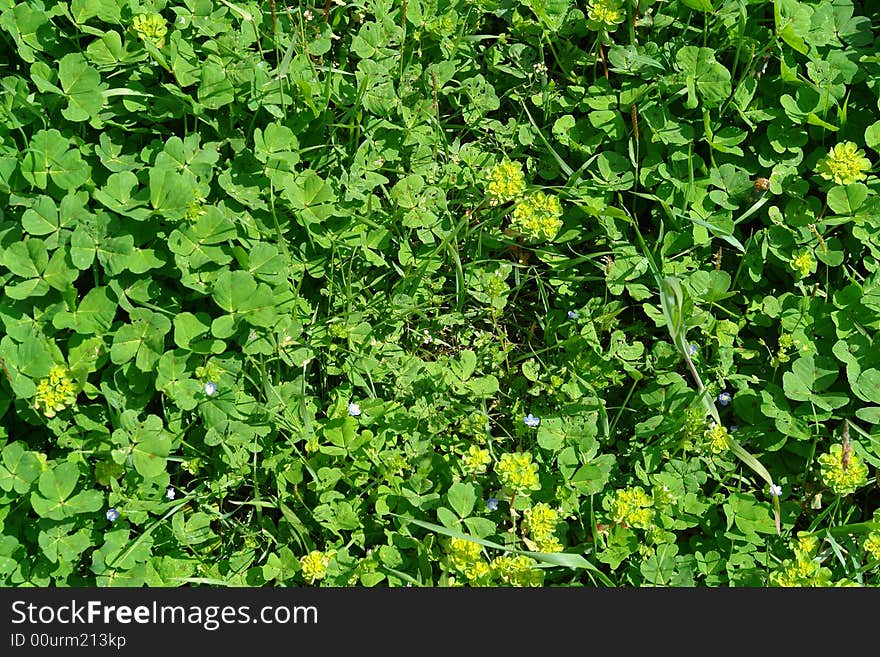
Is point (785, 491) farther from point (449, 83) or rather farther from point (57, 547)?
point (57, 547)

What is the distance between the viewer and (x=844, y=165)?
3520 mm

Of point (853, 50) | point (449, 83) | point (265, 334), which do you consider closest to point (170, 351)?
point (265, 334)

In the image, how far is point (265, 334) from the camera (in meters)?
3.35

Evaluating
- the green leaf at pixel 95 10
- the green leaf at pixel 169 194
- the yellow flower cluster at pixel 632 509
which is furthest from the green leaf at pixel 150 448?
the yellow flower cluster at pixel 632 509

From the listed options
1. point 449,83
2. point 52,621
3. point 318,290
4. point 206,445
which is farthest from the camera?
point 449,83

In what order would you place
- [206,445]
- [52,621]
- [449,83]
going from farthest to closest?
[449,83] < [206,445] < [52,621]

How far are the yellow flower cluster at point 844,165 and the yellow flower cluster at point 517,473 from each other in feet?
5.55

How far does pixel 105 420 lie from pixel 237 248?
2.69ft

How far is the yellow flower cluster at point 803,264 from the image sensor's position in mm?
3576

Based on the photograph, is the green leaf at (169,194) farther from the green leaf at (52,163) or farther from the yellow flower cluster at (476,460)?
the yellow flower cluster at (476,460)

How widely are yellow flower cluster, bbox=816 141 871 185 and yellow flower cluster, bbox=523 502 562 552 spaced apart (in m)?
1.78

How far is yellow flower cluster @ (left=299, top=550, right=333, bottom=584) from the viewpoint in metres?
3.15

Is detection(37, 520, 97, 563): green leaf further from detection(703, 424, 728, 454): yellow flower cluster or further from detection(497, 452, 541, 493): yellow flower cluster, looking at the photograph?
detection(703, 424, 728, 454): yellow flower cluster

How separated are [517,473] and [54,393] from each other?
5.54 feet
